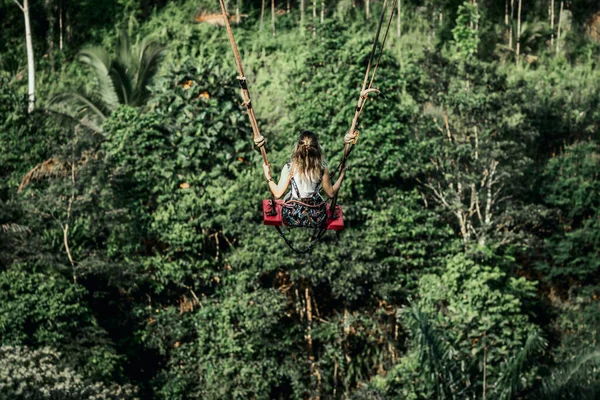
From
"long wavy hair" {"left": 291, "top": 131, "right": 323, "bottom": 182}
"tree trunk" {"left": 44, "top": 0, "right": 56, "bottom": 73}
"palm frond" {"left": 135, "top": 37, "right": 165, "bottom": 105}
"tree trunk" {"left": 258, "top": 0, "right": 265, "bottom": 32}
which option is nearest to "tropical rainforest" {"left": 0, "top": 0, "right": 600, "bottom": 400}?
"palm frond" {"left": 135, "top": 37, "right": 165, "bottom": 105}

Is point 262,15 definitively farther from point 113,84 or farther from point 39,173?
point 39,173

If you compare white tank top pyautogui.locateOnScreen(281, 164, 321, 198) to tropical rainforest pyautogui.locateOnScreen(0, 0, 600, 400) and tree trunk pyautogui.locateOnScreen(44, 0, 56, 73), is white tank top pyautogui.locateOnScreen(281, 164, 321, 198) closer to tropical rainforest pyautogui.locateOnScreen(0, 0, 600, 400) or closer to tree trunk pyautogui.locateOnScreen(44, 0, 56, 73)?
tropical rainforest pyautogui.locateOnScreen(0, 0, 600, 400)

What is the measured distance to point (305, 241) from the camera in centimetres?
1580

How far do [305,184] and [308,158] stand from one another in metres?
0.28

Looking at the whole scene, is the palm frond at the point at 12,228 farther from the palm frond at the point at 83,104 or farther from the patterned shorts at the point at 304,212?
the patterned shorts at the point at 304,212

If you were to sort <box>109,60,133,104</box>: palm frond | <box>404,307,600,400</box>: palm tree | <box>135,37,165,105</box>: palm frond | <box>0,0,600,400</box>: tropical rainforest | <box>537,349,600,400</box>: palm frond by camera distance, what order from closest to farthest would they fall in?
1. <box>537,349,600,400</box>: palm frond
2. <box>404,307,600,400</box>: palm tree
3. <box>0,0,600,400</box>: tropical rainforest
4. <box>109,60,133,104</box>: palm frond
5. <box>135,37,165,105</box>: palm frond

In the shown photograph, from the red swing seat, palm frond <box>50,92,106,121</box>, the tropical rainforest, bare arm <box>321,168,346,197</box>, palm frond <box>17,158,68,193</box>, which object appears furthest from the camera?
palm frond <box>50,92,106,121</box>

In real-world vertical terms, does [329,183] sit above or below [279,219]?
above

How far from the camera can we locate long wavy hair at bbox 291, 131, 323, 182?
290 inches

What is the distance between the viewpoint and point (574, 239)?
17734mm

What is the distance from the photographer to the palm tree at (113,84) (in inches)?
→ 721

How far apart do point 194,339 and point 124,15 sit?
412 inches

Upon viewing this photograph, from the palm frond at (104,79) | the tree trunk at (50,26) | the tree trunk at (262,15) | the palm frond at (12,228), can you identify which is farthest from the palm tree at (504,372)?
the tree trunk at (50,26)

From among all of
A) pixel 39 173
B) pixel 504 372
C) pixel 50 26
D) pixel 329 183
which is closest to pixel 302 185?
pixel 329 183
